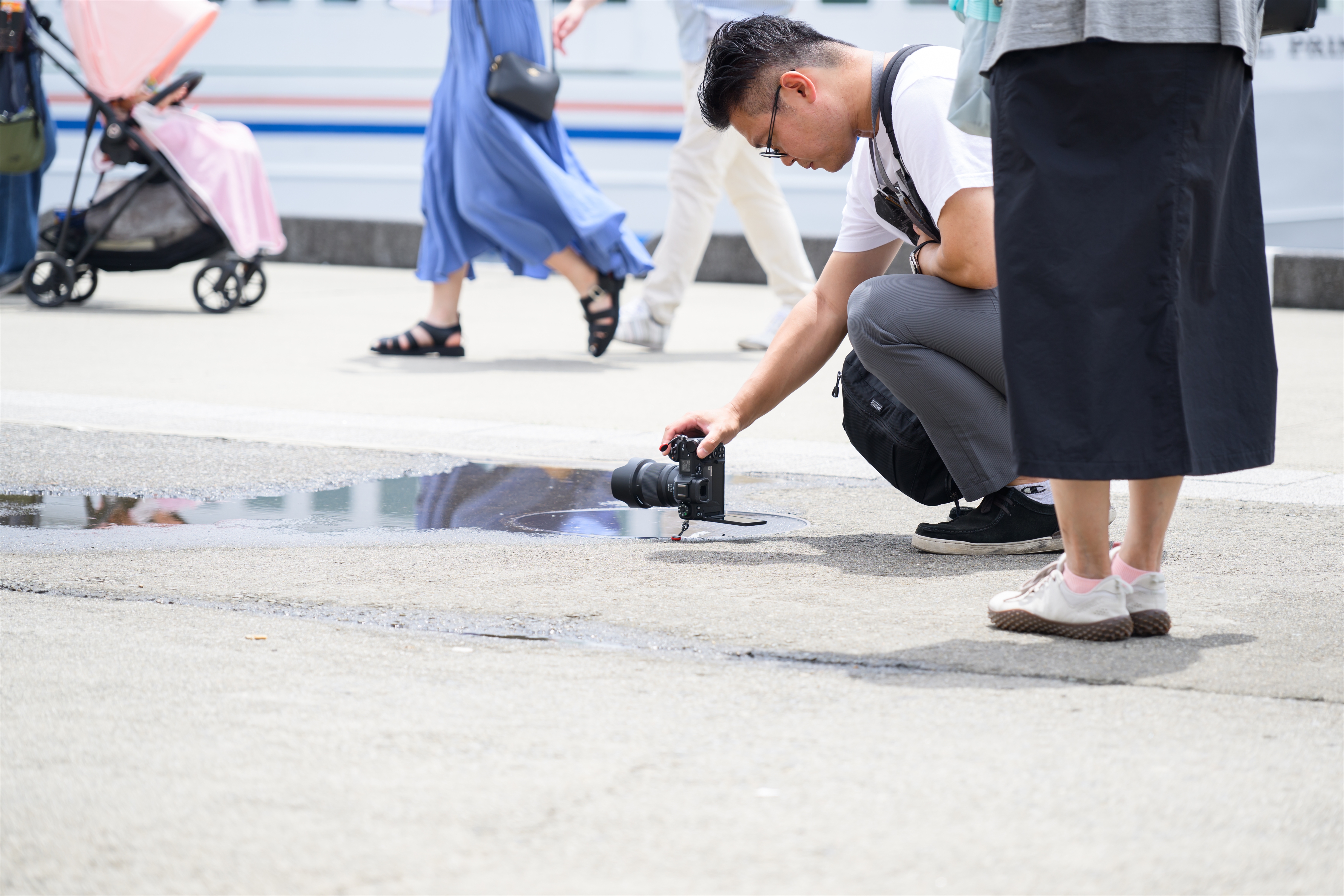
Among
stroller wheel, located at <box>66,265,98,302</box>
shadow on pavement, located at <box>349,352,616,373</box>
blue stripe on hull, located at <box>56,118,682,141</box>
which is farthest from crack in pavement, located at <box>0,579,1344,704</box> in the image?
blue stripe on hull, located at <box>56,118,682,141</box>

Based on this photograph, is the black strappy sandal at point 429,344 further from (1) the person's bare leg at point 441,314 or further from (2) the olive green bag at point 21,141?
(2) the olive green bag at point 21,141

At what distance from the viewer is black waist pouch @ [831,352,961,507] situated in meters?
3.73

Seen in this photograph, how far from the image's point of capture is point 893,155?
350cm

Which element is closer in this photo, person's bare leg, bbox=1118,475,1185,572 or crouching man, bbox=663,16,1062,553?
person's bare leg, bbox=1118,475,1185,572

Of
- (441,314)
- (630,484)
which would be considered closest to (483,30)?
(441,314)

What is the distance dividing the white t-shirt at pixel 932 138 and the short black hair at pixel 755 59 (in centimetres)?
16

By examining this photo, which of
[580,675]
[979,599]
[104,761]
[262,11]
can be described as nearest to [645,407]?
[979,599]

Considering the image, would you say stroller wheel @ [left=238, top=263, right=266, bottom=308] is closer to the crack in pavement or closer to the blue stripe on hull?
the blue stripe on hull

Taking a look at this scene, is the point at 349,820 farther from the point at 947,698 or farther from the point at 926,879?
the point at 947,698

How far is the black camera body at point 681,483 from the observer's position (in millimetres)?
3715

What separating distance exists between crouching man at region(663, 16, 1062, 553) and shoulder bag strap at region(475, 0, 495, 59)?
377 centimetres

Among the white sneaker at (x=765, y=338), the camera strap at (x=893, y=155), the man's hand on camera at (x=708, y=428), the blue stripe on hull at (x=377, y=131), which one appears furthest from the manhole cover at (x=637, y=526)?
the blue stripe on hull at (x=377, y=131)

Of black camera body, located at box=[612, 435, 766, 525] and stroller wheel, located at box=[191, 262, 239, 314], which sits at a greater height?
black camera body, located at box=[612, 435, 766, 525]

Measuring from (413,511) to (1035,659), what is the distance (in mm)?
1857
